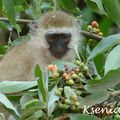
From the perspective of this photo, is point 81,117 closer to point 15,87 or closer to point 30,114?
point 30,114

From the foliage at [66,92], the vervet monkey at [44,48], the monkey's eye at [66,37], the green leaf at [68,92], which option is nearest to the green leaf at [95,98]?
the foliage at [66,92]

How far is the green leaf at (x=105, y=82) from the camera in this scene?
10.3 ft

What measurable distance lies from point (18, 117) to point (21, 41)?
71.6 inches

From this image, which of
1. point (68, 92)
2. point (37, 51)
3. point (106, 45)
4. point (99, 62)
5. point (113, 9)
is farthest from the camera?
point (37, 51)

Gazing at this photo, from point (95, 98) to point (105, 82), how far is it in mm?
115

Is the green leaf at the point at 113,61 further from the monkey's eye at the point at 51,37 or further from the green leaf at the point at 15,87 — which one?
the monkey's eye at the point at 51,37

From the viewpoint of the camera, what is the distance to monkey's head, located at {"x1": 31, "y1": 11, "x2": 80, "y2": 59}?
5.13 m

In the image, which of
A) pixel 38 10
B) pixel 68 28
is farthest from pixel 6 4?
pixel 68 28

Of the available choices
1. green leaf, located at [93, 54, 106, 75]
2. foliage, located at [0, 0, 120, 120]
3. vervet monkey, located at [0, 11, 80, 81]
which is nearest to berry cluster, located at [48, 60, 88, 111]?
foliage, located at [0, 0, 120, 120]

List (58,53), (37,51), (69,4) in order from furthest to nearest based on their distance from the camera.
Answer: (37,51)
(58,53)
(69,4)

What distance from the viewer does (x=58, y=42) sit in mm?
5191

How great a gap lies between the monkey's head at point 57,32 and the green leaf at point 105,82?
1.88 m

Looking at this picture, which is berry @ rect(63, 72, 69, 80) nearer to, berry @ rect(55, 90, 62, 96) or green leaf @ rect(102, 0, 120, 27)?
berry @ rect(55, 90, 62, 96)

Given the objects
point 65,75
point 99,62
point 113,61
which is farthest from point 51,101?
point 99,62
